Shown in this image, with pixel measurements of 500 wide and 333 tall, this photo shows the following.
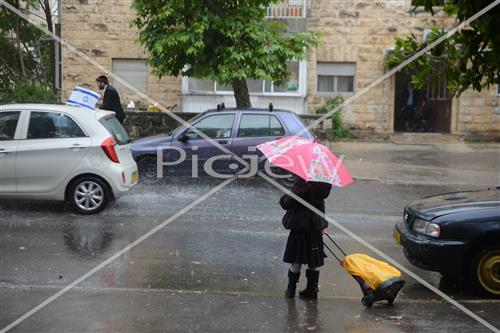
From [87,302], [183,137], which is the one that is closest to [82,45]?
[183,137]

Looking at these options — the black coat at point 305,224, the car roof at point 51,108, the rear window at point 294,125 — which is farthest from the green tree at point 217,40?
the black coat at point 305,224

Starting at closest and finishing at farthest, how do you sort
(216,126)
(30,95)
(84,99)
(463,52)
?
(463,52)
(84,99)
(216,126)
(30,95)

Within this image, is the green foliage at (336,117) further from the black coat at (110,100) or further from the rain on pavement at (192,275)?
the rain on pavement at (192,275)

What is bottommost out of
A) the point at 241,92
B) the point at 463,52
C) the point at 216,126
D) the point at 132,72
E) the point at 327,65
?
the point at 216,126

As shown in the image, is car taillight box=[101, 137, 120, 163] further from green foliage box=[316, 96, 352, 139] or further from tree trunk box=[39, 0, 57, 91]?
tree trunk box=[39, 0, 57, 91]

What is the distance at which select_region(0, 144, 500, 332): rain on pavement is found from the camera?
20.6 ft

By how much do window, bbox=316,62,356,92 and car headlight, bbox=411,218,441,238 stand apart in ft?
49.7

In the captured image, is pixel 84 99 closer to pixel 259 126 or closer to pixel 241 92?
pixel 259 126

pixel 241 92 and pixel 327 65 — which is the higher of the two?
pixel 327 65

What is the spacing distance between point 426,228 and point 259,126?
6.55 metres

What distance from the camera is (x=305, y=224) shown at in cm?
668

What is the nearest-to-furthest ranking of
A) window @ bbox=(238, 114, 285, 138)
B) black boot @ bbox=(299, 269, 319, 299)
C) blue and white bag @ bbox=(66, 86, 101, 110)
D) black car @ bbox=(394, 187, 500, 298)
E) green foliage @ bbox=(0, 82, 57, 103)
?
black boot @ bbox=(299, 269, 319, 299), black car @ bbox=(394, 187, 500, 298), blue and white bag @ bbox=(66, 86, 101, 110), window @ bbox=(238, 114, 285, 138), green foliage @ bbox=(0, 82, 57, 103)

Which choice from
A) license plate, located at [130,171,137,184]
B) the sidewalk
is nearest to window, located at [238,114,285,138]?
the sidewalk

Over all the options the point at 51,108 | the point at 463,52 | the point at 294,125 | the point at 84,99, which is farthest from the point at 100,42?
the point at 463,52
